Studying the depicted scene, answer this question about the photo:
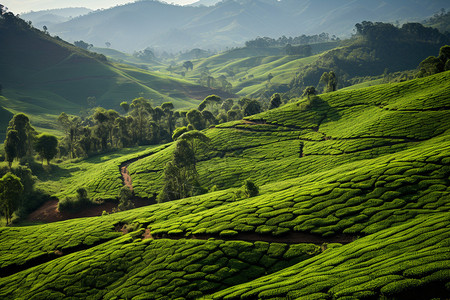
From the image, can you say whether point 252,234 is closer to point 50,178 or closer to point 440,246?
point 440,246

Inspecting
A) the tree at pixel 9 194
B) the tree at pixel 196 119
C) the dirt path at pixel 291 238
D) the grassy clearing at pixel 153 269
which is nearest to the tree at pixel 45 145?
the tree at pixel 9 194

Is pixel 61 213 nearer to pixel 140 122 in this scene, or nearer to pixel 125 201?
pixel 125 201

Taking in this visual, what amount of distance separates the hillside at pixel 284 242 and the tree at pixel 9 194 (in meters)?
12.1

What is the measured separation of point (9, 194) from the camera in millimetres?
→ 61250

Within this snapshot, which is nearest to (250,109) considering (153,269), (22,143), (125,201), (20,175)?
(125,201)

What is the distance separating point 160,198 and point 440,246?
55.2m

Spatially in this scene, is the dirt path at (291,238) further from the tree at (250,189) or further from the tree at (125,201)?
the tree at (125,201)

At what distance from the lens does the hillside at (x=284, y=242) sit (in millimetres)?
22359

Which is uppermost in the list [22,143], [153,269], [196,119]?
[196,119]

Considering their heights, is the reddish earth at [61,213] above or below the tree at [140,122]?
below

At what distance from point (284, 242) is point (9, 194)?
198 ft

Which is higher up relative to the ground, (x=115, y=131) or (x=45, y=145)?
(x=115, y=131)

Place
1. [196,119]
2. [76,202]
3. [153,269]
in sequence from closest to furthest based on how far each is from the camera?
[153,269] → [76,202] → [196,119]

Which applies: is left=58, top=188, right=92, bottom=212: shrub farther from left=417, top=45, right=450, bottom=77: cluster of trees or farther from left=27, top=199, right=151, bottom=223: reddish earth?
left=417, top=45, right=450, bottom=77: cluster of trees
